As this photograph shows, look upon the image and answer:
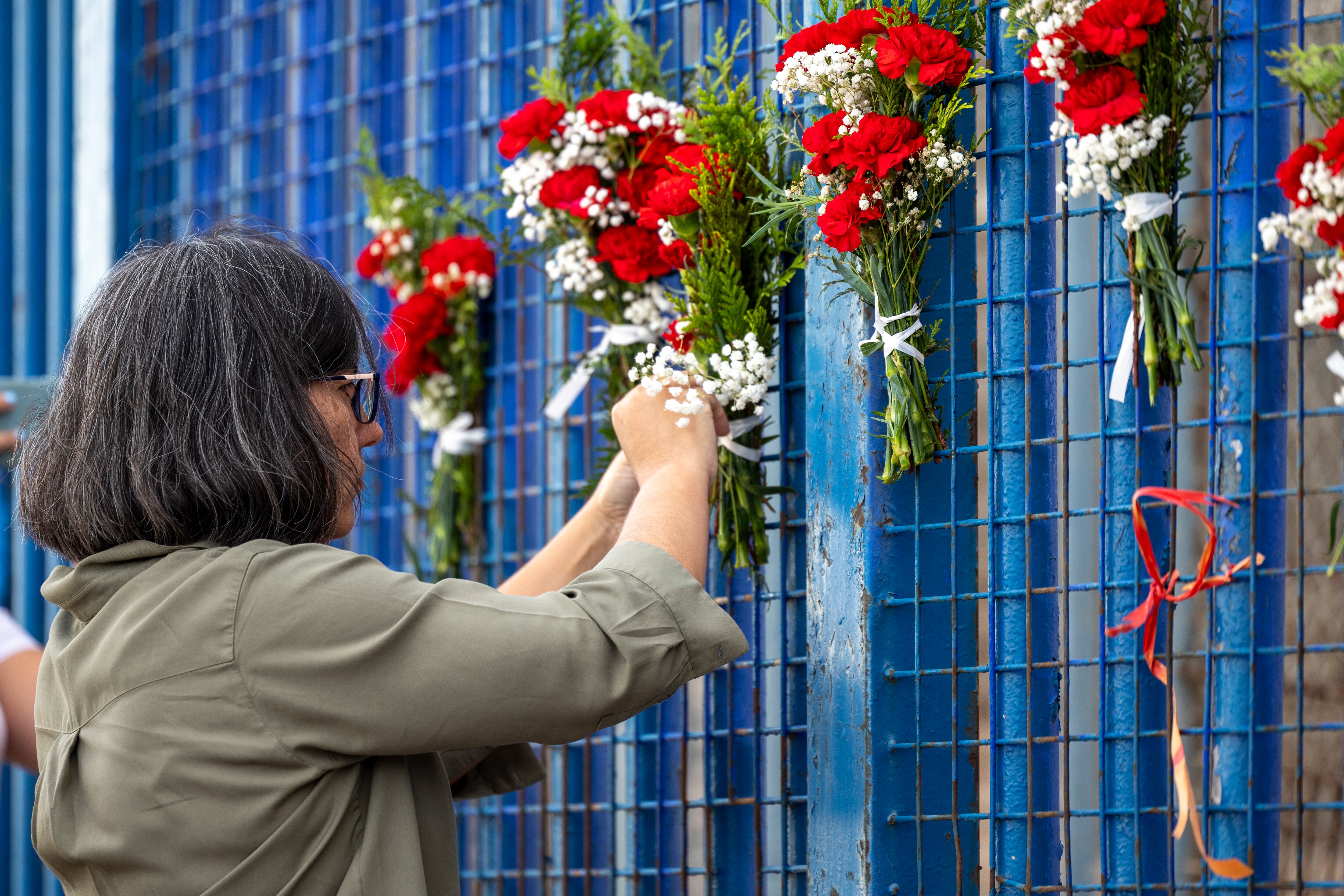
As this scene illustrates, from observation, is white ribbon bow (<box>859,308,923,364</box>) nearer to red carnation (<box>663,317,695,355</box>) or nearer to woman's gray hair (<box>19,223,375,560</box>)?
red carnation (<box>663,317,695,355</box>)

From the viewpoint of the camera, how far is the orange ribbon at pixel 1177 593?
1.78m

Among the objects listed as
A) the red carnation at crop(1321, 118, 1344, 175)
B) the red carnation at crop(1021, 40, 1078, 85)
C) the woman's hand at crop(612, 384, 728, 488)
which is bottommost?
the woman's hand at crop(612, 384, 728, 488)

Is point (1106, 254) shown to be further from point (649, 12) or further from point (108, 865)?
point (108, 865)

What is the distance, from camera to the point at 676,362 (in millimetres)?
2260

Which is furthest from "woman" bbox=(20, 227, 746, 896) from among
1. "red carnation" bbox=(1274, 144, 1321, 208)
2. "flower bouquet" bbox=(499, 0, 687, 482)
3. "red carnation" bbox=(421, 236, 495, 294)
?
"red carnation" bbox=(421, 236, 495, 294)

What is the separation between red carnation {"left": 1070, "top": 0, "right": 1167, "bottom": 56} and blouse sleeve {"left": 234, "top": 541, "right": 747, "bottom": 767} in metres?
0.99

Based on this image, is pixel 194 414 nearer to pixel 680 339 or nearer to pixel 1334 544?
pixel 680 339

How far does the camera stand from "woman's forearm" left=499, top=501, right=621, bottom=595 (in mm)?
2291

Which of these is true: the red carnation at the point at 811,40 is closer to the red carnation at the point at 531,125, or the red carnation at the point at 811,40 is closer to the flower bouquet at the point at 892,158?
the flower bouquet at the point at 892,158

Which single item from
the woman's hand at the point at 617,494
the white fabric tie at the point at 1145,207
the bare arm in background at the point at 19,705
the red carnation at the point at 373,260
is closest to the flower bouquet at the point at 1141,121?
the white fabric tie at the point at 1145,207

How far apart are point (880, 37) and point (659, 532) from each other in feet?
2.69

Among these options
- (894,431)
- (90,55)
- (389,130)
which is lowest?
(894,431)

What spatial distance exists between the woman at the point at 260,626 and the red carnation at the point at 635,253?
0.62 m

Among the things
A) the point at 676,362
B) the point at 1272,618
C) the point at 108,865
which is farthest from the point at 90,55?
the point at 1272,618
